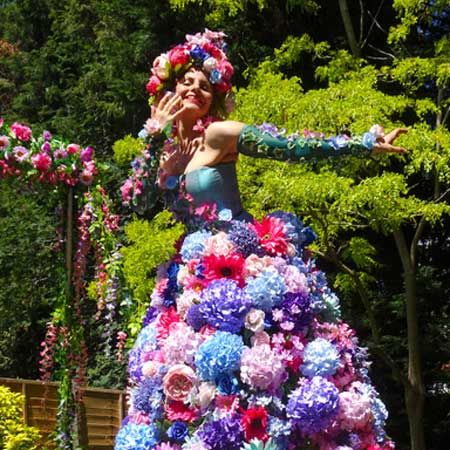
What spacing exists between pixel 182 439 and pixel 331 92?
5664 mm

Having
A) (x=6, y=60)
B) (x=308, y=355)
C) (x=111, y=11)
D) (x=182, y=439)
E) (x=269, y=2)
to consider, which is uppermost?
(x=6, y=60)

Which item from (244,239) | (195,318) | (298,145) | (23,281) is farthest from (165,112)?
(23,281)

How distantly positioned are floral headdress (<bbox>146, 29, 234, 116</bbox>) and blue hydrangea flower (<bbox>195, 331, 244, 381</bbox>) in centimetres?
126

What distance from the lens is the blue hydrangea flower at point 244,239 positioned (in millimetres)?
3441

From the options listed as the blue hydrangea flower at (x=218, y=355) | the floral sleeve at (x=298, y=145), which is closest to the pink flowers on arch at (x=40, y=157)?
the floral sleeve at (x=298, y=145)

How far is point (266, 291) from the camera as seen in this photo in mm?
3271

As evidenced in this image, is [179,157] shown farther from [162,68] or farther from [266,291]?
[266,291]

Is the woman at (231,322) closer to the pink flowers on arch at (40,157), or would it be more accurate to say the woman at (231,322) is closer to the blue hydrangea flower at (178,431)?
the blue hydrangea flower at (178,431)

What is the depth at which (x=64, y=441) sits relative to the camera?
5.41 metres

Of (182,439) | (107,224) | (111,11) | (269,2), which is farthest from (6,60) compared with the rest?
(182,439)

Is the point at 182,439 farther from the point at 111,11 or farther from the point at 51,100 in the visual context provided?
the point at 51,100

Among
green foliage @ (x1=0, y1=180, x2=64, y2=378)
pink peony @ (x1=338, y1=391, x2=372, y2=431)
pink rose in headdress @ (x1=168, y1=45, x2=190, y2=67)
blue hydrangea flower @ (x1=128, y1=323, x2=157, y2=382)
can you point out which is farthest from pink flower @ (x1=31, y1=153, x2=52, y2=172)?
green foliage @ (x1=0, y1=180, x2=64, y2=378)

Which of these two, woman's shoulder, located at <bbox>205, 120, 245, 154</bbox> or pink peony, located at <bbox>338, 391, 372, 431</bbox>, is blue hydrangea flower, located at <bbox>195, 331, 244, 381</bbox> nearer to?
pink peony, located at <bbox>338, 391, 372, 431</bbox>

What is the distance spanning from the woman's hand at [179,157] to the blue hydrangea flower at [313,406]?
1210 millimetres
